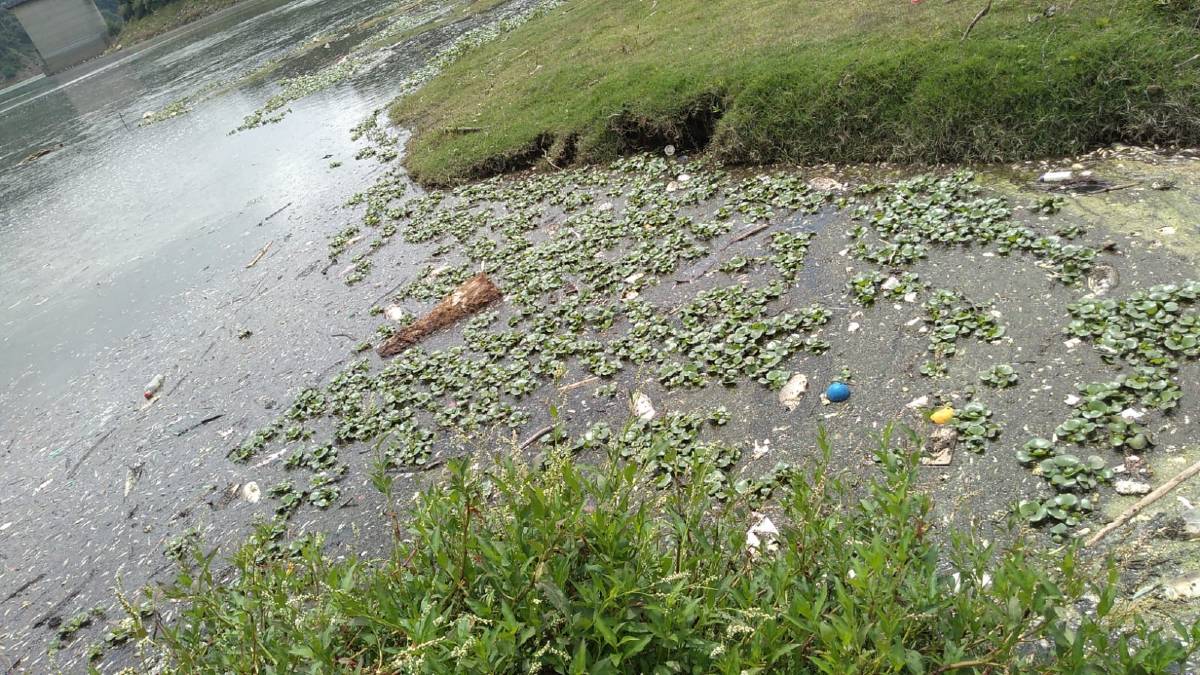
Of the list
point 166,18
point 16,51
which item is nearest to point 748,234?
point 166,18

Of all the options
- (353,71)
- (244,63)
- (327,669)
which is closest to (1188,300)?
(327,669)

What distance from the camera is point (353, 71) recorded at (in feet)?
57.5

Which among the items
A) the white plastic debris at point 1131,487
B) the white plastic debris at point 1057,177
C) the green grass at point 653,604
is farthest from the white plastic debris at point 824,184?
the green grass at point 653,604

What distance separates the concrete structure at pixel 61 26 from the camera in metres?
58.9

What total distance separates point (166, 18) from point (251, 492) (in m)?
68.5

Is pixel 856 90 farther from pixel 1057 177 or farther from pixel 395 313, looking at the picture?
pixel 395 313

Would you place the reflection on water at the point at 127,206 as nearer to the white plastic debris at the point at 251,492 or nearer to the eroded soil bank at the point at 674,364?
the eroded soil bank at the point at 674,364

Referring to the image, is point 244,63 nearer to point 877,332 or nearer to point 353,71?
point 353,71

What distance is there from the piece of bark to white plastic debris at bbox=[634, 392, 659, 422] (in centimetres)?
214

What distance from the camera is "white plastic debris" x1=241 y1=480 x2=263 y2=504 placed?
4.57 m

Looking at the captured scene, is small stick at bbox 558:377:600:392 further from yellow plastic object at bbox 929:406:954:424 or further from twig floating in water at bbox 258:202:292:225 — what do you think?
twig floating in water at bbox 258:202:292:225

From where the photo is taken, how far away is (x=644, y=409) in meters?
4.27

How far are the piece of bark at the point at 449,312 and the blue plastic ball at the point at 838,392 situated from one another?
10.00ft

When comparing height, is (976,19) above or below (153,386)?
above
